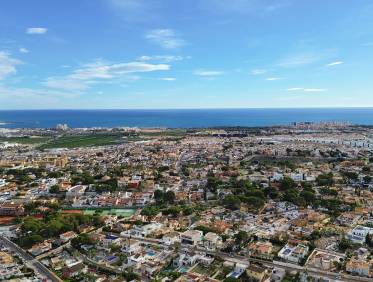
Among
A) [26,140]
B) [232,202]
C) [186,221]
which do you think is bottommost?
[186,221]

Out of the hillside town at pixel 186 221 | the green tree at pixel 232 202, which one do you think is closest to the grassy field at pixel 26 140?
the hillside town at pixel 186 221

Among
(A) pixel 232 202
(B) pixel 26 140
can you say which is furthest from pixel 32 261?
(B) pixel 26 140

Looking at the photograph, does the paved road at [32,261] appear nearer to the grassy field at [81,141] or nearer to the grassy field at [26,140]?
the grassy field at [81,141]

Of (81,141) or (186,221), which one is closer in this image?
(186,221)

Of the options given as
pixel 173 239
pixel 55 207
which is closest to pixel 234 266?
pixel 173 239

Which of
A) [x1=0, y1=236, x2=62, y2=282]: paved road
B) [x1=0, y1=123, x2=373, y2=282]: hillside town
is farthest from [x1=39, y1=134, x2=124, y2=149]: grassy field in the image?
[x1=0, y1=236, x2=62, y2=282]: paved road

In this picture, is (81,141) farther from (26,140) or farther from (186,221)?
(186,221)
